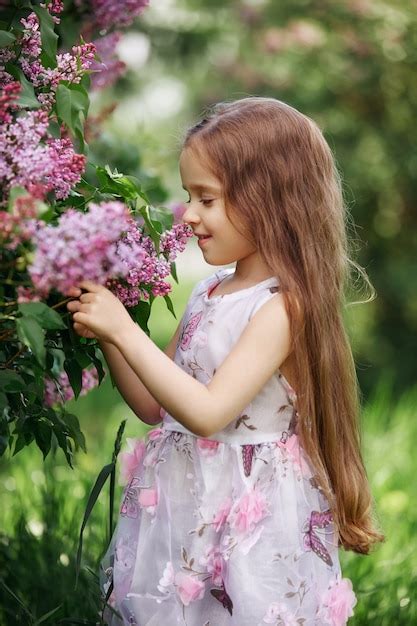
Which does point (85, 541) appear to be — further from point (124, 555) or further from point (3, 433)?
point (3, 433)

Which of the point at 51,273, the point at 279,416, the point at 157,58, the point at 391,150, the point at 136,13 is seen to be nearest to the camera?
the point at 51,273

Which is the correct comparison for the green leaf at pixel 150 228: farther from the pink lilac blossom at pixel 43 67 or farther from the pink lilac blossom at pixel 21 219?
the pink lilac blossom at pixel 21 219

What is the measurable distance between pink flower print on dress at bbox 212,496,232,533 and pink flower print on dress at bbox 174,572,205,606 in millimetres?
114

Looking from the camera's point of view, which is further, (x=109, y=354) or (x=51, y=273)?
(x=109, y=354)

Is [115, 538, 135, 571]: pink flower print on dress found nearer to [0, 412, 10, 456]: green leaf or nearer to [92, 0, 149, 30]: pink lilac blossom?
[0, 412, 10, 456]: green leaf

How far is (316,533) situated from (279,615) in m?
0.19

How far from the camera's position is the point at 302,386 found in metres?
2.21

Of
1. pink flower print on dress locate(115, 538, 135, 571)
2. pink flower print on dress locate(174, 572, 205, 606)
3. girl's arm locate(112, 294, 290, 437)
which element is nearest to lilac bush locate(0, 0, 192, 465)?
girl's arm locate(112, 294, 290, 437)

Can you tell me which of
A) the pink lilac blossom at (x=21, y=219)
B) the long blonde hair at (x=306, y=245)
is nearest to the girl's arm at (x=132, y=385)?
the long blonde hair at (x=306, y=245)

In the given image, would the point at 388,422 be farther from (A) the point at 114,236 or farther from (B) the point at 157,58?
(A) the point at 114,236

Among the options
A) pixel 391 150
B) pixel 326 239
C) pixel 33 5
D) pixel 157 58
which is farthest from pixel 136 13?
pixel 391 150

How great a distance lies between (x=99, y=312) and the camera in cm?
185

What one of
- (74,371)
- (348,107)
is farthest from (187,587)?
(348,107)

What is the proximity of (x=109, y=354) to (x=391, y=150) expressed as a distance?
230 inches
